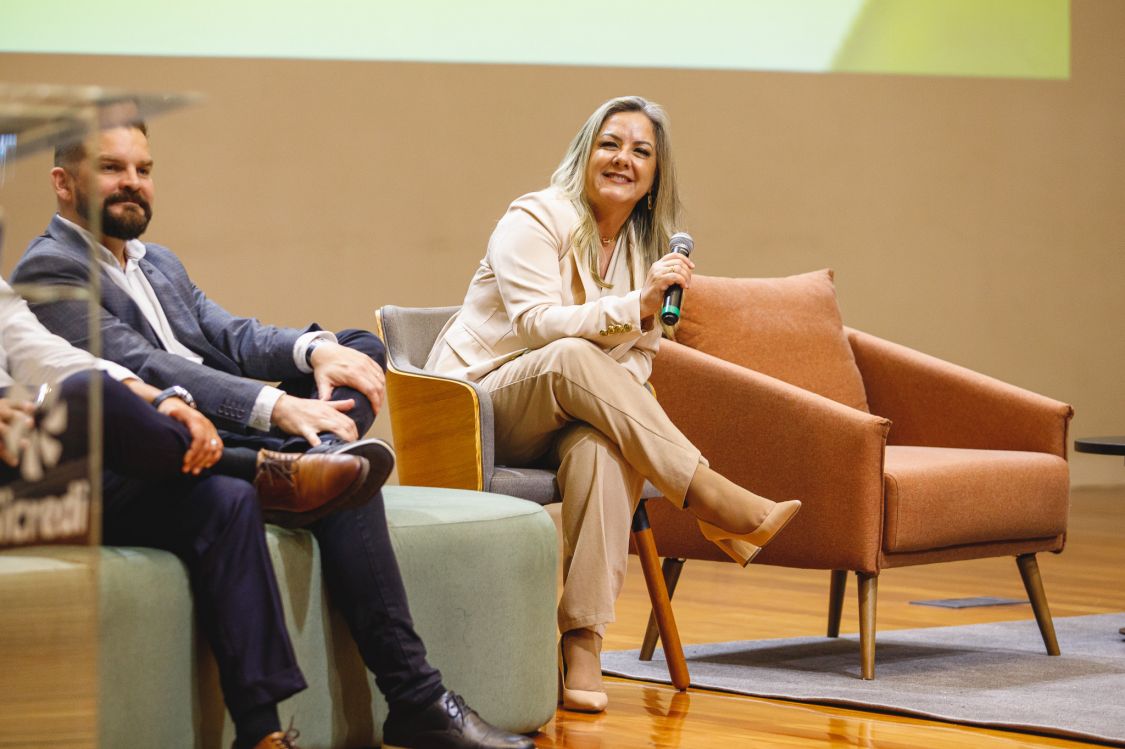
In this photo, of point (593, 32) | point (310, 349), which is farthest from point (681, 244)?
point (593, 32)

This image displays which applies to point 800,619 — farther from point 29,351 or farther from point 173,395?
point 29,351

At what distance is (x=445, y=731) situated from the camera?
1.99 m

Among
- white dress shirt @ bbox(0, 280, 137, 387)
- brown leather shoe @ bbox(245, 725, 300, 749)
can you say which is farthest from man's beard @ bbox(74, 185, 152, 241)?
brown leather shoe @ bbox(245, 725, 300, 749)

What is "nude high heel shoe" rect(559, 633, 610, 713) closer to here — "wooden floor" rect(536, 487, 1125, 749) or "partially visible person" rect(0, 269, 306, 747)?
"wooden floor" rect(536, 487, 1125, 749)

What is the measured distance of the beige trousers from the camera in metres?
2.55

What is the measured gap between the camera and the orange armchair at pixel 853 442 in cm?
281

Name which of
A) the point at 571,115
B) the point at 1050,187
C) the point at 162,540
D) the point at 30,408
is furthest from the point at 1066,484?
the point at 1050,187

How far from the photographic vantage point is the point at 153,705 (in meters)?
1.80

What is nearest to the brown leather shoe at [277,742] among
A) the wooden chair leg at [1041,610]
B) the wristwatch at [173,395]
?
the wristwatch at [173,395]

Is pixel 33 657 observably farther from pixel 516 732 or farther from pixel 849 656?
pixel 849 656

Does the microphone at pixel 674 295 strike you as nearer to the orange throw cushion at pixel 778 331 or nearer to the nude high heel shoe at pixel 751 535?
the nude high heel shoe at pixel 751 535

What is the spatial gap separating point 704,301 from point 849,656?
0.85m

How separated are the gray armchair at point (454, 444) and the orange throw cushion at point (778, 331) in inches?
24.2

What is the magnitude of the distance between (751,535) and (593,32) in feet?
10.8
